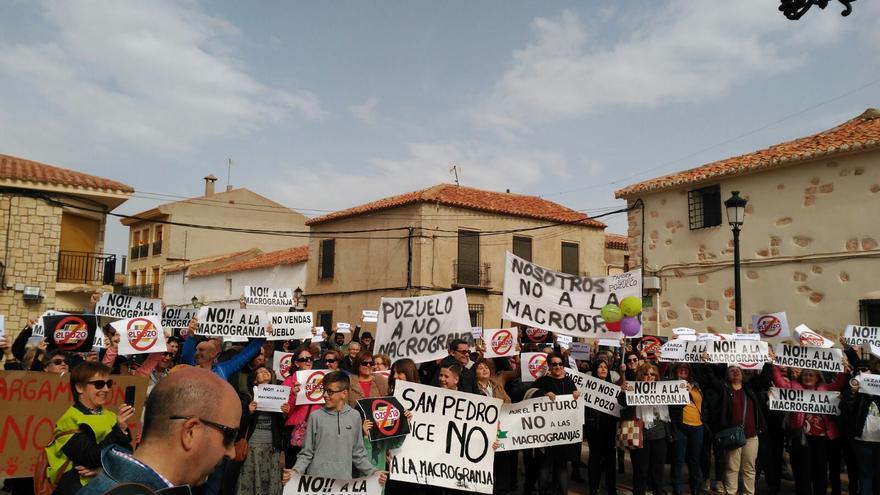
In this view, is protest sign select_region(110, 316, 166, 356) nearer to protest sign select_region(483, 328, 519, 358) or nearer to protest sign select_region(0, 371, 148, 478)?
protest sign select_region(0, 371, 148, 478)

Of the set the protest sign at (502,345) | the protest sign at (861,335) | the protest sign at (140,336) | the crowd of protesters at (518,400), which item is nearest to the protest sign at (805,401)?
the crowd of protesters at (518,400)

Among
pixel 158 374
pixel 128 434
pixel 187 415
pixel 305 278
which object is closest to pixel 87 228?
pixel 305 278

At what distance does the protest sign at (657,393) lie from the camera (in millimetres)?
8711

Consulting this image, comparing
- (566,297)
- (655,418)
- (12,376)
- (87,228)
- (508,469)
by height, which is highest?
(87,228)

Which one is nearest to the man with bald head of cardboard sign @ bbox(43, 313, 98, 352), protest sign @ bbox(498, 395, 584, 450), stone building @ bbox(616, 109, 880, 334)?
protest sign @ bbox(498, 395, 584, 450)

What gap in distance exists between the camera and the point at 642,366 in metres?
8.94

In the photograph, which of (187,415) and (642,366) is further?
(642,366)

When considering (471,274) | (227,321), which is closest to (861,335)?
(227,321)

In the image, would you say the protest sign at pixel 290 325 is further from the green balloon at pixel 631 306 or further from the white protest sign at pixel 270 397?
the green balloon at pixel 631 306

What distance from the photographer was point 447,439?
750 centimetres

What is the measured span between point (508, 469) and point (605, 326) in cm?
283

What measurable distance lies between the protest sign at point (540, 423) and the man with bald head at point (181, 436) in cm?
618

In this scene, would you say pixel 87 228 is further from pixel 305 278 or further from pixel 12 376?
pixel 12 376

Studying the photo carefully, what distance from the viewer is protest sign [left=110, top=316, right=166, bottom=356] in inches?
336
